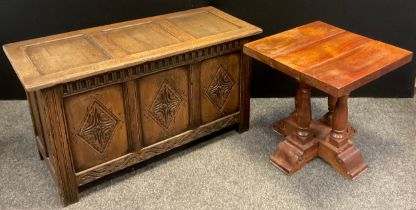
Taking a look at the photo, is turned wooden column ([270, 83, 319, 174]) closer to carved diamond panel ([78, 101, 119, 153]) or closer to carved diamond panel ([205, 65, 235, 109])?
carved diamond panel ([205, 65, 235, 109])

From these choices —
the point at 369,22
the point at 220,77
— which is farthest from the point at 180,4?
the point at 369,22

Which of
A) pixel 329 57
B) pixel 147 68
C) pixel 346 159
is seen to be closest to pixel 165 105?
pixel 147 68

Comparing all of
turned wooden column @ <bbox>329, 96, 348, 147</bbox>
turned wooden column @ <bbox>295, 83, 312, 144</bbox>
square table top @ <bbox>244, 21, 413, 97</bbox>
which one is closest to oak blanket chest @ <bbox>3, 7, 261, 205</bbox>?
square table top @ <bbox>244, 21, 413, 97</bbox>

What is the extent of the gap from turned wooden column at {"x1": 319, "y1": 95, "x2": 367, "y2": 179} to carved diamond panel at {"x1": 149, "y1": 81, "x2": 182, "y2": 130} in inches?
30.6

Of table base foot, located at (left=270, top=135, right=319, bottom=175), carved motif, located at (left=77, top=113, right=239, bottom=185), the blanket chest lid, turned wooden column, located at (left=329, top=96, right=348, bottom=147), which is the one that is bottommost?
table base foot, located at (left=270, top=135, right=319, bottom=175)

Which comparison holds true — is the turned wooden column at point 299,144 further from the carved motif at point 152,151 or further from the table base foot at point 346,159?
the carved motif at point 152,151

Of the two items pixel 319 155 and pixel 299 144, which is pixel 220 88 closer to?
pixel 299 144

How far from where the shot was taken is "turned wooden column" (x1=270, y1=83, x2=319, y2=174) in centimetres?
237

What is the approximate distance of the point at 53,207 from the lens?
2.17m

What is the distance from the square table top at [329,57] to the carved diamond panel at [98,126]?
720 mm

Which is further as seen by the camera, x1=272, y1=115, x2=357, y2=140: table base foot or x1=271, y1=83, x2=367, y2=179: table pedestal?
x1=272, y1=115, x2=357, y2=140: table base foot

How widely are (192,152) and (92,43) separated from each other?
781 millimetres

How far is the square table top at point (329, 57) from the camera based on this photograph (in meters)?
1.96

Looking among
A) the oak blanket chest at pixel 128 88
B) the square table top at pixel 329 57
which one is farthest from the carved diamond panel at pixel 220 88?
the square table top at pixel 329 57
